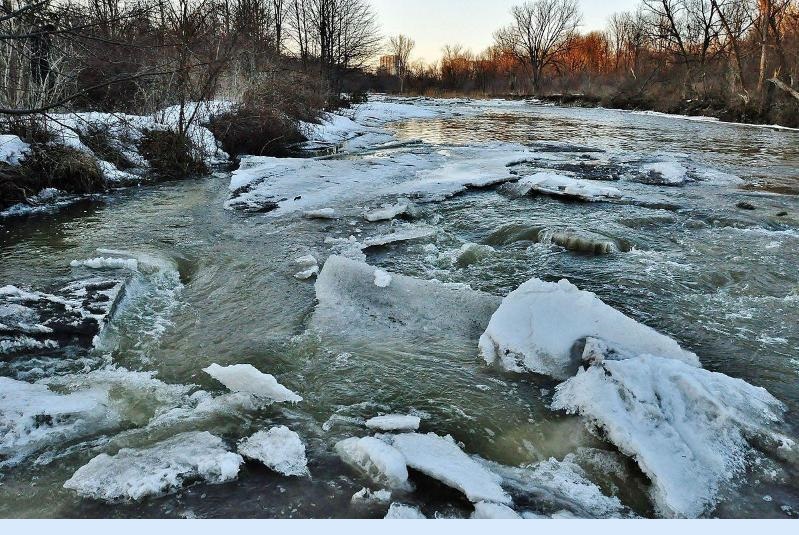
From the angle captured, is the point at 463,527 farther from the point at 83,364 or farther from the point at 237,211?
the point at 237,211

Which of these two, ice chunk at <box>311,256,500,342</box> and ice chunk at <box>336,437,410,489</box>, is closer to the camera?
ice chunk at <box>336,437,410,489</box>

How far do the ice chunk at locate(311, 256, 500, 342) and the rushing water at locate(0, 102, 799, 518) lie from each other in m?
0.12

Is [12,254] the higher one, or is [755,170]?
[755,170]

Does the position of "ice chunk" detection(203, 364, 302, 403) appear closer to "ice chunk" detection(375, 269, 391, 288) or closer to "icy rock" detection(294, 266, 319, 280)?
"ice chunk" detection(375, 269, 391, 288)

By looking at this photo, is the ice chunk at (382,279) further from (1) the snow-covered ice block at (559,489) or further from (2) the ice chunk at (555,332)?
(1) the snow-covered ice block at (559,489)

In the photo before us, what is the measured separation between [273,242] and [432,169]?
4511 mm

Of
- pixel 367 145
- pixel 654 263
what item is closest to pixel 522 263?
pixel 654 263

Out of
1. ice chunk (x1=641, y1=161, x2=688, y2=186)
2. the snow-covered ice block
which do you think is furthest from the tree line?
the snow-covered ice block

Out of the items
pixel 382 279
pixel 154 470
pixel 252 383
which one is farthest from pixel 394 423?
pixel 382 279

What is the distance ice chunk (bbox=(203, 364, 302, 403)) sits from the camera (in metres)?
2.67

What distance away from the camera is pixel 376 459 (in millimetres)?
2135

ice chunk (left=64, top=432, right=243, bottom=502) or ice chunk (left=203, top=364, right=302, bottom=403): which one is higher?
ice chunk (left=203, top=364, right=302, bottom=403)

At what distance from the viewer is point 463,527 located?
1.60m

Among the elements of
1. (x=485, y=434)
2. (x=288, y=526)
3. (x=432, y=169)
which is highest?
(x=432, y=169)
